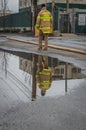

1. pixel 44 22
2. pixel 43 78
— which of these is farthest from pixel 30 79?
pixel 44 22

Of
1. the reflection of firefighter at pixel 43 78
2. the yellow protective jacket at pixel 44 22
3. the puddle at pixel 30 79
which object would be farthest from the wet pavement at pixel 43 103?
the yellow protective jacket at pixel 44 22

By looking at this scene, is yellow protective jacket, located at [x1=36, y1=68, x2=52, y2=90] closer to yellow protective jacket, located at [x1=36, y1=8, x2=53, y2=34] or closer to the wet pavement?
the wet pavement

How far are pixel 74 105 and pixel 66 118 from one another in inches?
34.5

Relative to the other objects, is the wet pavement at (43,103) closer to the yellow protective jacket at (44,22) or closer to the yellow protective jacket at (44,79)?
the yellow protective jacket at (44,79)

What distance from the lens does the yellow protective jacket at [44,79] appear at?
8008 millimetres

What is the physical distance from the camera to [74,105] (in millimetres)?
6227

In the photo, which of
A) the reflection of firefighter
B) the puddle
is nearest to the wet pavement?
the puddle

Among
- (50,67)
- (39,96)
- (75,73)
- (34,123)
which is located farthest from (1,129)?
(50,67)

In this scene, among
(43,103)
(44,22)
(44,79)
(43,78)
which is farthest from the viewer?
(44,22)

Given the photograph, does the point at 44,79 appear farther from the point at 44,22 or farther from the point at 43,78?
the point at 44,22

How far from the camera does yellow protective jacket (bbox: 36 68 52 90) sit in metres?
8.01

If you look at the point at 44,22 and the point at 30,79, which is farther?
the point at 44,22

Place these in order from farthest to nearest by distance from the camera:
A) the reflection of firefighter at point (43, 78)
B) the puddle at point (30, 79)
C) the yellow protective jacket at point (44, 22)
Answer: the yellow protective jacket at point (44, 22), the reflection of firefighter at point (43, 78), the puddle at point (30, 79)

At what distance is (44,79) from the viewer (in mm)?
8750
